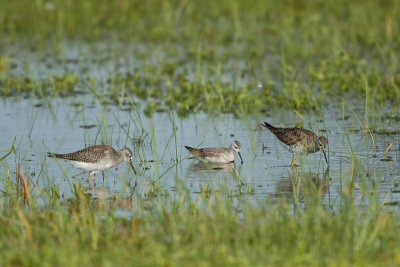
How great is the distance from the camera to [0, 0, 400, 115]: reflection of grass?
15930 millimetres

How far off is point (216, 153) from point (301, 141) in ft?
3.33

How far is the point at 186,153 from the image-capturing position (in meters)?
12.6

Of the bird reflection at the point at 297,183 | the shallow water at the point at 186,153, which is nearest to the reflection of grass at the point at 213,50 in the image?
the shallow water at the point at 186,153

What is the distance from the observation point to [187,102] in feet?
50.6

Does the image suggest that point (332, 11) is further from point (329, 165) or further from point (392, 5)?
point (329, 165)

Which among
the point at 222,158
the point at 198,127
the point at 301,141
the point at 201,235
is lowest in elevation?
the point at 201,235

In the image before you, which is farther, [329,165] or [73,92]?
[73,92]

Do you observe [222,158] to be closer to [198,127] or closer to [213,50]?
[198,127]

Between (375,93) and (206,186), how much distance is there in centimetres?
601

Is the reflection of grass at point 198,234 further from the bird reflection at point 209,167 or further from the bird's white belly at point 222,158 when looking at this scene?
the bird's white belly at point 222,158

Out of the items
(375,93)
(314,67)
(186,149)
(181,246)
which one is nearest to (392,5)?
(314,67)

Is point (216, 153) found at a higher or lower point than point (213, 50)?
lower

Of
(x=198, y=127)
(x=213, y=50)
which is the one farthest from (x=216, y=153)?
(x=213, y=50)

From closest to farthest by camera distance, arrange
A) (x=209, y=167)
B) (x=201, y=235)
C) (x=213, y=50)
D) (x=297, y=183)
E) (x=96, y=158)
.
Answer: (x=201, y=235), (x=297, y=183), (x=96, y=158), (x=209, y=167), (x=213, y=50)
